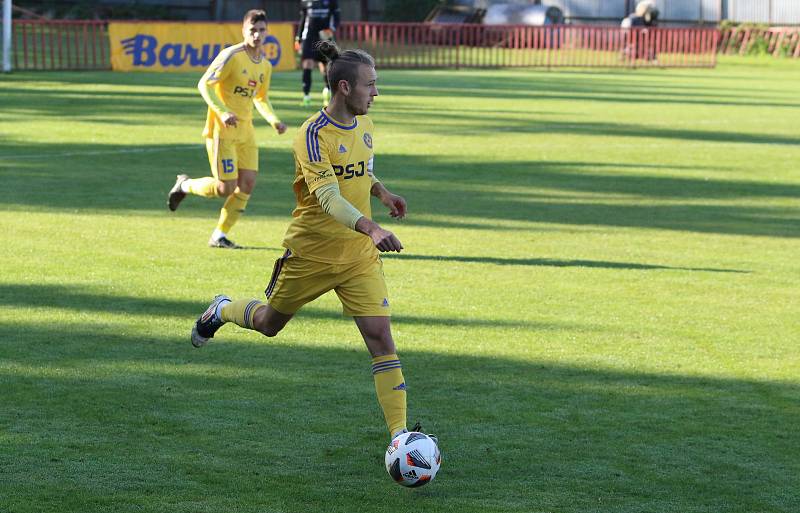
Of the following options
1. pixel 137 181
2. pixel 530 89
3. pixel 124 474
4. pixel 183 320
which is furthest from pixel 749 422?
pixel 530 89

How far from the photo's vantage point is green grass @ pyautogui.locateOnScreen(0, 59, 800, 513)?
5.97m

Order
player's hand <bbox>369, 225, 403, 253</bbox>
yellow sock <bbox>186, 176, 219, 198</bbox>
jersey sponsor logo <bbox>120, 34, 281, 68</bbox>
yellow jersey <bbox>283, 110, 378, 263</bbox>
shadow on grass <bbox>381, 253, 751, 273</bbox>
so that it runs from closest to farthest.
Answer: player's hand <bbox>369, 225, 403, 253</bbox>
yellow jersey <bbox>283, 110, 378, 263</bbox>
shadow on grass <bbox>381, 253, 751, 273</bbox>
yellow sock <bbox>186, 176, 219, 198</bbox>
jersey sponsor logo <bbox>120, 34, 281, 68</bbox>

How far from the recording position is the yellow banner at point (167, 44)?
34.8m

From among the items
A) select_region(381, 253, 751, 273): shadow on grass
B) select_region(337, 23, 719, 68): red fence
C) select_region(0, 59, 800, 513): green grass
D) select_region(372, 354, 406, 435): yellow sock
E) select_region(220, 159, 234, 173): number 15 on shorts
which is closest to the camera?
select_region(0, 59, 800, 513): green grass

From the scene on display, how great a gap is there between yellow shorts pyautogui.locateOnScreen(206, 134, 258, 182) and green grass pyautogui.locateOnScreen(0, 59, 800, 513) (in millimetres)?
719

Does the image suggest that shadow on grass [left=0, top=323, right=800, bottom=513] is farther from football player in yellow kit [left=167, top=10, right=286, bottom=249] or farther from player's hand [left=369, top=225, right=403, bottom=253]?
football player in yellow kit [left=167, top=10, right=286, bottom=249]

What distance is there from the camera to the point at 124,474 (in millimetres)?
5930

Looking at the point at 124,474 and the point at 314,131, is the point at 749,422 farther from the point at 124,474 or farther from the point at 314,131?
the point at 124,474

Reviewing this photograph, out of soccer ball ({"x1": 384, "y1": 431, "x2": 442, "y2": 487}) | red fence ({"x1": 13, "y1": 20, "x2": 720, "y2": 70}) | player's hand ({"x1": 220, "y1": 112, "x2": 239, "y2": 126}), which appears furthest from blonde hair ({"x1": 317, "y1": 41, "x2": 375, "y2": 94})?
red fence ({"x1": 13, "y1": 20, "x2": 720, "y2": 70})

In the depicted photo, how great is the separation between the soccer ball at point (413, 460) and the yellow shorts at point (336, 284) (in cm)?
77

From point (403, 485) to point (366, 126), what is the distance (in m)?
1.87

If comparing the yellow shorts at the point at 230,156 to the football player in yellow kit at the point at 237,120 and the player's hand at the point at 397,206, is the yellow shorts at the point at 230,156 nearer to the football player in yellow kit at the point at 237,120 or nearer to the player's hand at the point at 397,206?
the football player in yellow kit at the point at 237,120

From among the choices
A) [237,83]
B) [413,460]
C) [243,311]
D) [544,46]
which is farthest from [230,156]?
[544,46]

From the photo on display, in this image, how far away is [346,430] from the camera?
22.1 ft
